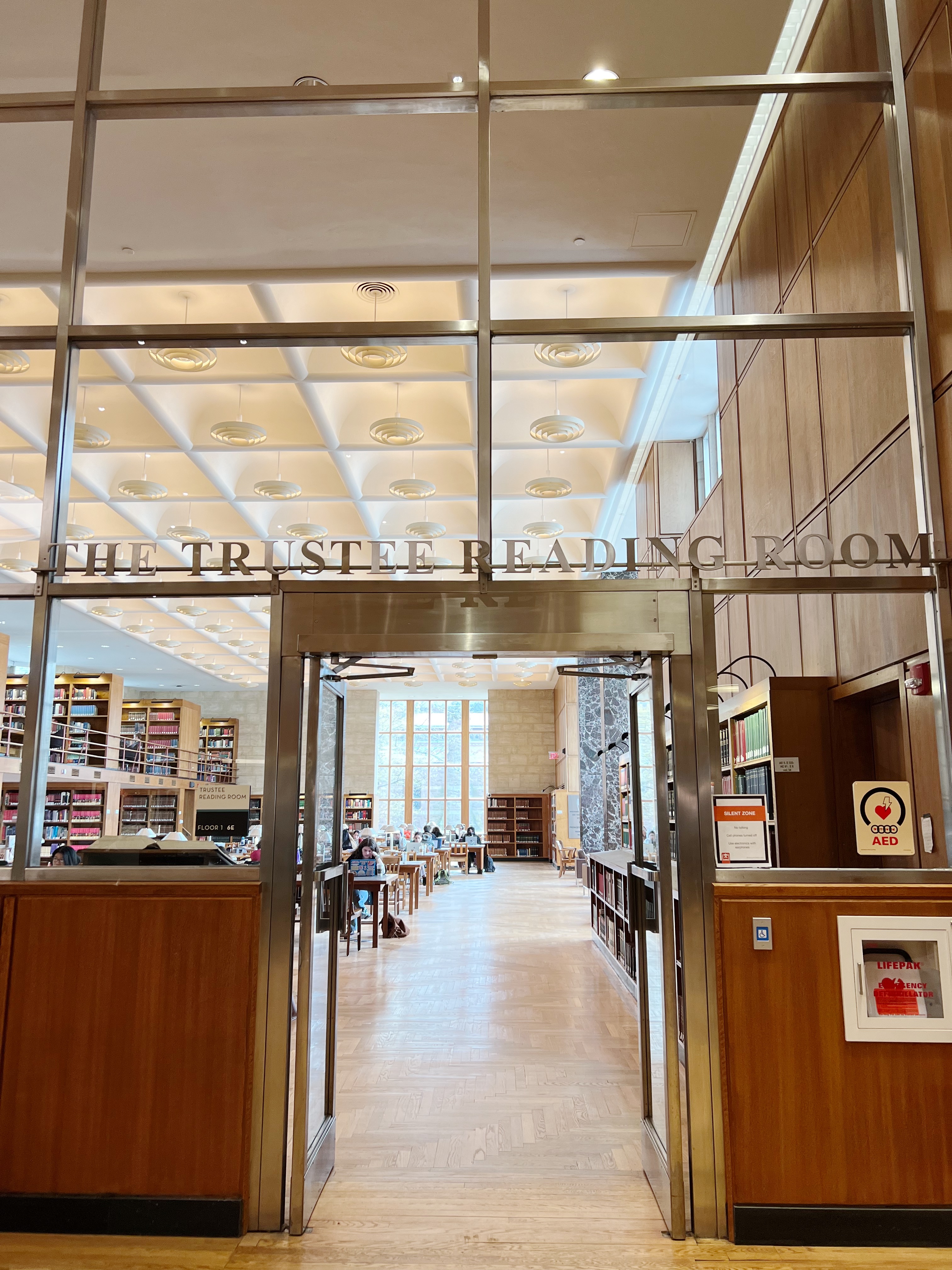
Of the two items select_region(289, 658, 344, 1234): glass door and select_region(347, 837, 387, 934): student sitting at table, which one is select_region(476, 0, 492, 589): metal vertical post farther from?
select_region(347, 837, 387, 934): student sitting at table

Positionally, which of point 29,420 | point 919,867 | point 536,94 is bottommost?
point 919,867

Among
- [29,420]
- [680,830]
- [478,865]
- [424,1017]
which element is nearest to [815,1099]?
[680,830]

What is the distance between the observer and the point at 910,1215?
2934 millimetres

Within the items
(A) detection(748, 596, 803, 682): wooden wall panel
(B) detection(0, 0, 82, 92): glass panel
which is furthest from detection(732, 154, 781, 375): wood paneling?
(B) detection(0, 0, 82, 92): glass panel

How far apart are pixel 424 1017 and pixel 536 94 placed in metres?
5.29

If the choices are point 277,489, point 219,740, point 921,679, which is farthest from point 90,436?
point 219,740

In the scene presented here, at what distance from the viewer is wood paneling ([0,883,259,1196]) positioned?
120 inches

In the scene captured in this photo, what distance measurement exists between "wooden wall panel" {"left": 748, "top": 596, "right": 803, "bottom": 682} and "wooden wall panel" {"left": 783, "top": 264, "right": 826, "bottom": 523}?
1.94 ft

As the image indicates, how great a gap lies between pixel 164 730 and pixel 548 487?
46.1ft

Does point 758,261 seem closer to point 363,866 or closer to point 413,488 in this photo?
point 413,488

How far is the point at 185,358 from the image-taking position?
293 inches

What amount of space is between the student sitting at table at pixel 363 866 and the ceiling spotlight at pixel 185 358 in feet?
15.4

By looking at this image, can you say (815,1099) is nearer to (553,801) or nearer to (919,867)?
(919,867)

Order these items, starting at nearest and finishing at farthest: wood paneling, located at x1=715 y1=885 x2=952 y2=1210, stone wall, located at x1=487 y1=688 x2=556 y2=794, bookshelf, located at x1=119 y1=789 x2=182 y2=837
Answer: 1. wood paneling, located at x1=715 y1=885 x2=952 y2=1210
2. bookshelf, located at x1=119 y1=789 x2=182 y2=837
3. stone wall, located at x1=487 y1=688 x2=556 y2=794
